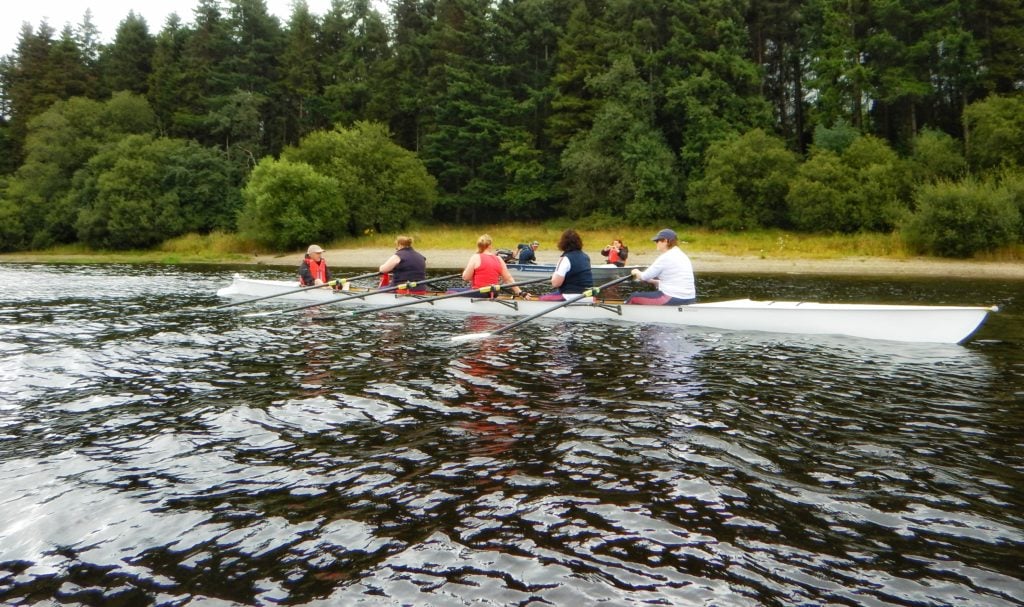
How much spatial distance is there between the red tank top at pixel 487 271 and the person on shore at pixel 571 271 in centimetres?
131

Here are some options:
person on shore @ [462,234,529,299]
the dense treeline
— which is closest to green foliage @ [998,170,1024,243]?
the dense treeline

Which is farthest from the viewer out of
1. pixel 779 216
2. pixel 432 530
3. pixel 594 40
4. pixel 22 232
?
pixel 22 232

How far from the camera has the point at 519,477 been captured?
5.45 m

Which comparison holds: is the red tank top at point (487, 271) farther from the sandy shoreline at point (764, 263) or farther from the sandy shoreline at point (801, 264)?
the sandy shoreline at point (801, 264)

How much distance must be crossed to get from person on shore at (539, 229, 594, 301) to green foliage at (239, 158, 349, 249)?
111 feet

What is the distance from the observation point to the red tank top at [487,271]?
47.2 ft

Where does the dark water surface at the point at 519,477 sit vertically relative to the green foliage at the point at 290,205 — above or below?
below

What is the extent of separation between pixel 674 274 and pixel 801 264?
2163 centimetres

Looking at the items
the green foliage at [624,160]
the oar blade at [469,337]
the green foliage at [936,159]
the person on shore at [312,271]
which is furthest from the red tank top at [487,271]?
the green foliage at [624,160]

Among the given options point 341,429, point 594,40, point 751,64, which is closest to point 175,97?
point 594,40

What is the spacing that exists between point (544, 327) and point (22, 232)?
58768 millimetres

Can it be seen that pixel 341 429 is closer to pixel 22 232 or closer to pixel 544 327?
pixel 544 327

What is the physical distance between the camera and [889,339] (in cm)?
1120

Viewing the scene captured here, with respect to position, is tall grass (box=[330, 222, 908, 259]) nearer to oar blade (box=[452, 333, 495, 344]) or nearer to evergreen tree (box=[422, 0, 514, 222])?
evergreen tree (box=[422, 0, 514, 222])
